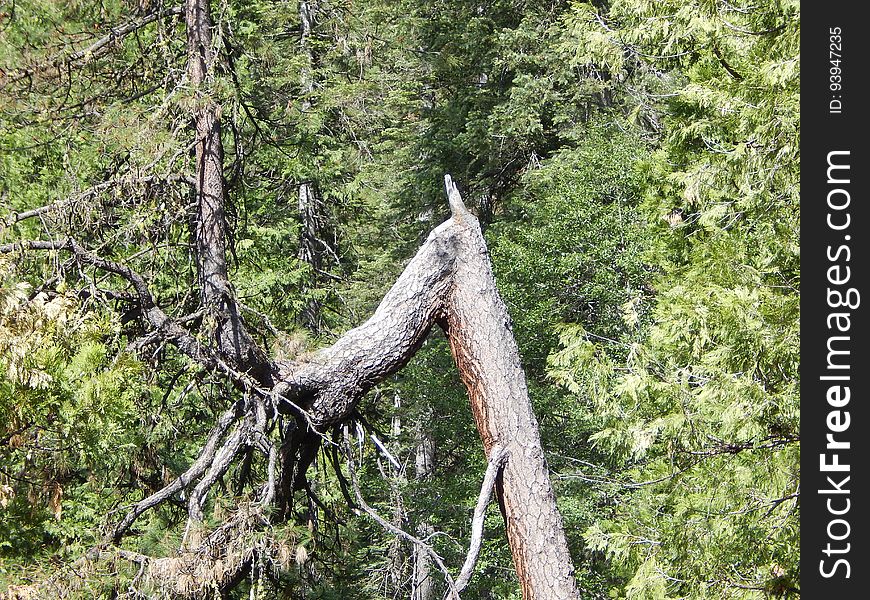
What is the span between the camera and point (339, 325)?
13.7 m

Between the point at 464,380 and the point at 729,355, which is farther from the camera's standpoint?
the point at 729,355

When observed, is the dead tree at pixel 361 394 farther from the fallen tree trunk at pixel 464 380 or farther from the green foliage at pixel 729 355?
the green foliage at pixel 729 355

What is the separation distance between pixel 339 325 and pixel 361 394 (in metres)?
9.03

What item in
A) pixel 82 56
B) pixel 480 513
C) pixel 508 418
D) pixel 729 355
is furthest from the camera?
pixel 729 355

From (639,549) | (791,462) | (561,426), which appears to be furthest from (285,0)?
(791,462)

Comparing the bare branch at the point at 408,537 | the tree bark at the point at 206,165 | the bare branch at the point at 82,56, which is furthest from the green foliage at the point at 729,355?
the bare branch at the point at 82,56

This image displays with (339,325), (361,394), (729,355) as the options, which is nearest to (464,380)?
(361,394)

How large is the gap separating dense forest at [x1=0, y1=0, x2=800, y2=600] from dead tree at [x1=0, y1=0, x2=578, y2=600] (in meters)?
0.02

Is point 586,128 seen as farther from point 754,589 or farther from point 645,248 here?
point 754,589

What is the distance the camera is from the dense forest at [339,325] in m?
4.55

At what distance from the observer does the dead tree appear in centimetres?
430

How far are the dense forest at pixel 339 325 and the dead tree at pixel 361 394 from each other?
2cm

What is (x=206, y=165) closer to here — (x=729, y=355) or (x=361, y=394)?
(x=361, y=394)
